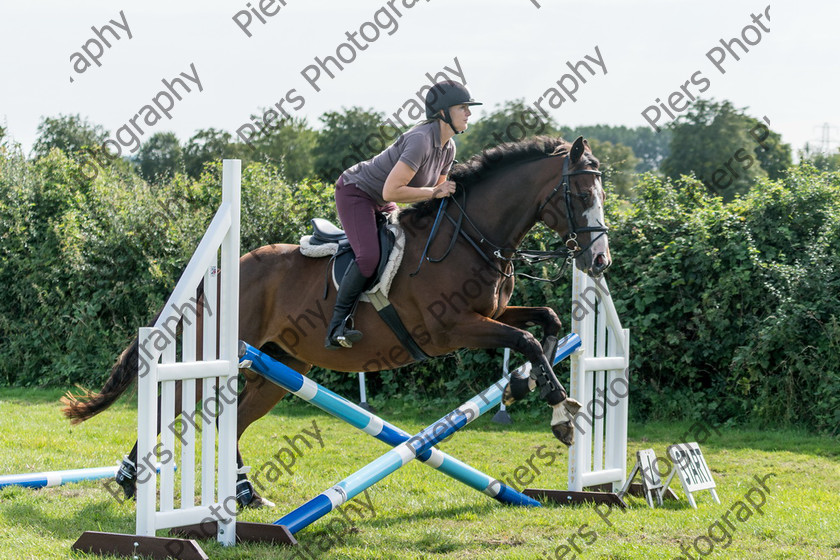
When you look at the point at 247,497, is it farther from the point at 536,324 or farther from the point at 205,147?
the point at 205,147

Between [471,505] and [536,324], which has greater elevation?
[536,324]

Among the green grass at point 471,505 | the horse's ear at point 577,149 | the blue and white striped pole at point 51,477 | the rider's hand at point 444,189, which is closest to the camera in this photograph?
the green grass at point 471,505

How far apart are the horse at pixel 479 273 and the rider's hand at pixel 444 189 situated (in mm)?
97

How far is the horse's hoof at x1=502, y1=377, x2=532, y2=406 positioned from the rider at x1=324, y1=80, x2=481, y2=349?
88 cm

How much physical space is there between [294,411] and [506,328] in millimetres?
6020

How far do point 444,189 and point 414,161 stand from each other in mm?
288

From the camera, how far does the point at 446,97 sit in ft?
14.7

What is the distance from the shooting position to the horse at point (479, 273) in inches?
172

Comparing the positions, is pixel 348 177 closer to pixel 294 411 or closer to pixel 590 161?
pixel 590 161

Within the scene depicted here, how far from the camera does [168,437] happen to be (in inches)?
149

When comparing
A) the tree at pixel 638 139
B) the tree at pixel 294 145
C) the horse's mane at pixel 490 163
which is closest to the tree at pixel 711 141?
the tree at pixel 294 145

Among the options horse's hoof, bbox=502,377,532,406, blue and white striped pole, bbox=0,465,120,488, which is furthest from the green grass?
horse's hoof, bbox=502,377,532,406

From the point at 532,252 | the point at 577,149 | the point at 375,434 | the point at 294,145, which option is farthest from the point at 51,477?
the point at 294,145

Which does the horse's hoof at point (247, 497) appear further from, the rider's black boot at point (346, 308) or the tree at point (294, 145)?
the tree at point (294, 145)
